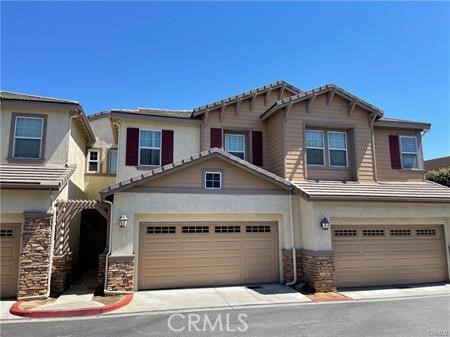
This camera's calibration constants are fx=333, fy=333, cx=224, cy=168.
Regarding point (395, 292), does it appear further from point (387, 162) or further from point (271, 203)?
point (387, 162)

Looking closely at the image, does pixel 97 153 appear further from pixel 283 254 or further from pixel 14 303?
pixel 283 254

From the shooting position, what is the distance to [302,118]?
1371 centimetres

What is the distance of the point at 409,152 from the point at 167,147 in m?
11.0

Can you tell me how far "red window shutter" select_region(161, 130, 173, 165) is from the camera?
1369 cm

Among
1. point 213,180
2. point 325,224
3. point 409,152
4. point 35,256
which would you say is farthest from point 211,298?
point 409,152

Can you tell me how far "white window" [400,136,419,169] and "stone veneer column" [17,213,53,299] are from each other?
1459cm

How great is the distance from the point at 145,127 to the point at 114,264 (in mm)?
5733

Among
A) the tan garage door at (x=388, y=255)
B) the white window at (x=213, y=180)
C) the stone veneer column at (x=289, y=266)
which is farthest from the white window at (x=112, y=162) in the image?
the tan garage door at (x=388, y=255)

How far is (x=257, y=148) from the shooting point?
577 inches

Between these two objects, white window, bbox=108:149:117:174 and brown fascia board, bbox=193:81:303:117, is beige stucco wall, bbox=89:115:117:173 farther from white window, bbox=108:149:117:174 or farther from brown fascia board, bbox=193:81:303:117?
brown fascia board, bbox=193:81:303:117

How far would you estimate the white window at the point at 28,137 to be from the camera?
472 inches

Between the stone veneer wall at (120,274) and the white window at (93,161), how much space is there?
296 inches

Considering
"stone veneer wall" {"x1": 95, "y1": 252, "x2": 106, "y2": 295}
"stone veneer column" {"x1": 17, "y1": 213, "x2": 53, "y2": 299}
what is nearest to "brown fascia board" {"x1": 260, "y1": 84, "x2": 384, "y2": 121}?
"stone veneer wall" {"x1": 95, "y1": 252, "x2": 106, "y2": 295}

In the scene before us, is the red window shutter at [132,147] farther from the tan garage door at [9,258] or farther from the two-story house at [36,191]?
the tan garage door at [9,258]
